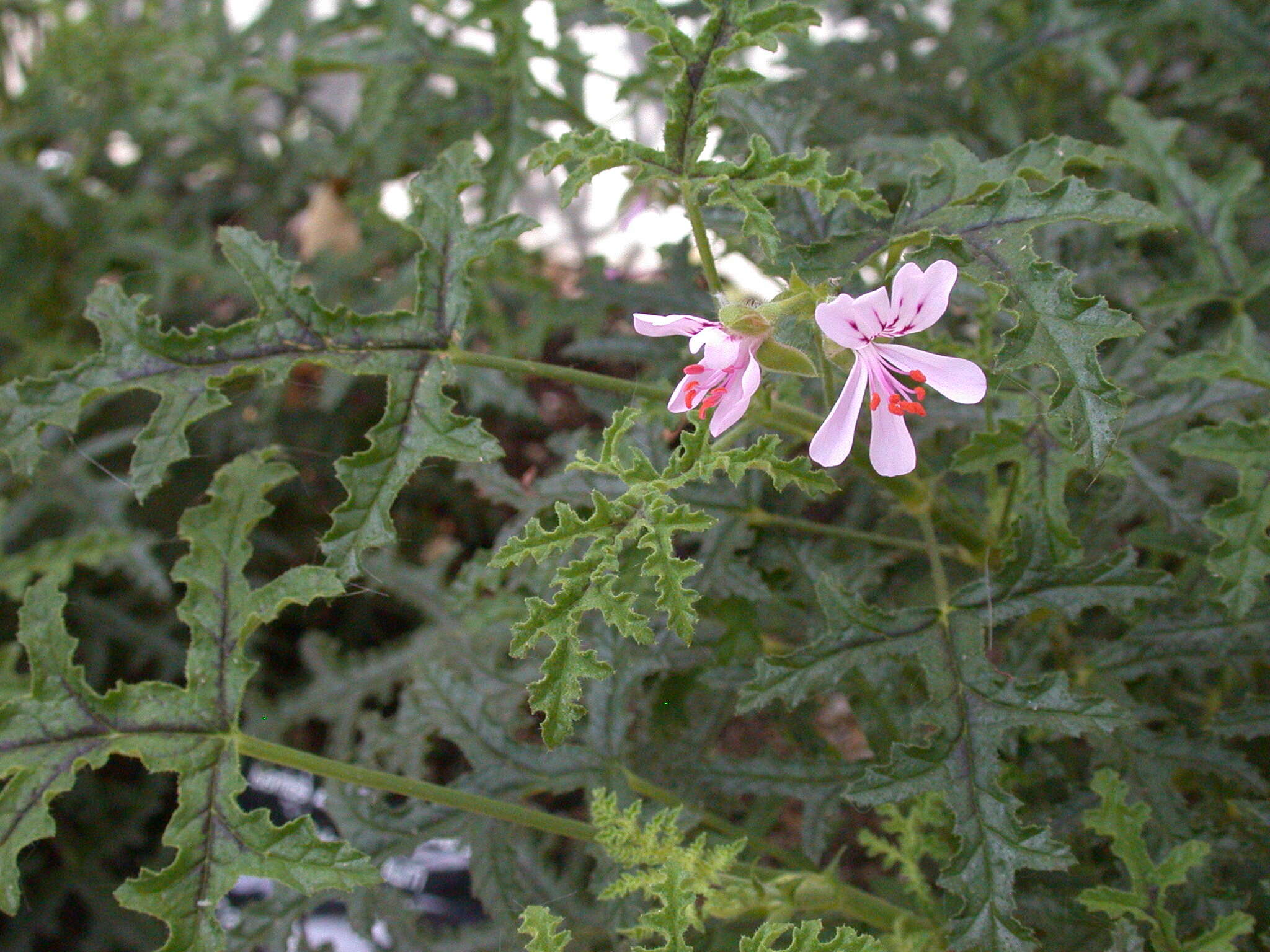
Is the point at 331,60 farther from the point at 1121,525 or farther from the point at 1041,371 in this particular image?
the point at 1121,525

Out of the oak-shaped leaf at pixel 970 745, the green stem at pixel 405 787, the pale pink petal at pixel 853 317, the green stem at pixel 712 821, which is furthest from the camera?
the green stem at pixel 712 821

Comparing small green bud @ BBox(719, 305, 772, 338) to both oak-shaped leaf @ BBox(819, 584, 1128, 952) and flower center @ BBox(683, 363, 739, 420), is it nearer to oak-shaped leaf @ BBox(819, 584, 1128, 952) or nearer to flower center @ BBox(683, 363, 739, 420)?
flower center @ BBox(683, 363, 739, 420)

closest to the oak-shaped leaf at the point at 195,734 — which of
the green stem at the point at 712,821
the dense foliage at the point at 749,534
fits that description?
the dense foliage at the point at 749,534

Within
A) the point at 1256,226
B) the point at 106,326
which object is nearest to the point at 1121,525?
the point at 1256,226

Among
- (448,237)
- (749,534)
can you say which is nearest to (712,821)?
(749,534)

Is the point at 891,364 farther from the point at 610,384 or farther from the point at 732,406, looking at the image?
the point at 610,384

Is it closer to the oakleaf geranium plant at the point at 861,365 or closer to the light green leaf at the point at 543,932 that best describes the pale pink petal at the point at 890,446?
the oakleaf geranium plant at the point at 861,365
